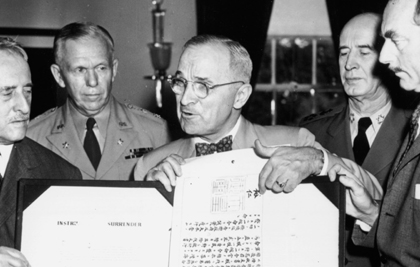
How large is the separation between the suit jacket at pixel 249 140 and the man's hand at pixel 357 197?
0.43 metres

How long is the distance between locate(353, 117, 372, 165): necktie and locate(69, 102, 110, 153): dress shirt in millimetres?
1597

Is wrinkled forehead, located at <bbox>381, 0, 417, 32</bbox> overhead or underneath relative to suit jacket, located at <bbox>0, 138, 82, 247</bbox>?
overhead

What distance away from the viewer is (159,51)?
7215mm

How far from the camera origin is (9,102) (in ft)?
9.36

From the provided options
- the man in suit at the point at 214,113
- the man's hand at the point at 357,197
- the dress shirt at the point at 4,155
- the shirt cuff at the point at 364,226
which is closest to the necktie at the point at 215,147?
the man in suit at the point at 214,113

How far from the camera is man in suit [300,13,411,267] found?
3.51 metres

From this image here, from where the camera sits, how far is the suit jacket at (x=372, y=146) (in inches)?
128

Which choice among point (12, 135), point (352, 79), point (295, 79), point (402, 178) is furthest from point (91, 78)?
point (295, 79)

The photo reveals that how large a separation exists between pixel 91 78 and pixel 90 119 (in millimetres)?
306

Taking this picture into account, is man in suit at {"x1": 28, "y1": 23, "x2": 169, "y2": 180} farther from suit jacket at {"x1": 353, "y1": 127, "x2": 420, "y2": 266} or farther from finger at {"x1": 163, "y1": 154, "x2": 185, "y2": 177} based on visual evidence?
suit jacket at {"x1": 353, "y1": 127, "x2": 420, "y2": 266}

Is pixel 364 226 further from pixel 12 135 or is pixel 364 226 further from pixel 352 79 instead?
pixel 12 135

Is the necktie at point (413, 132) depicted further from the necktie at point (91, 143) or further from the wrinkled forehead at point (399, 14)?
the necktie at point (91, 143)

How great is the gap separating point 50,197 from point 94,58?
1312mm

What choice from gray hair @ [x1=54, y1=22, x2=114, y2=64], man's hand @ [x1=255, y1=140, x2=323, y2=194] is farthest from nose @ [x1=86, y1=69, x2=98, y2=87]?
man's hand @ [x1=255, y1=140, x2=323, y2=194]
